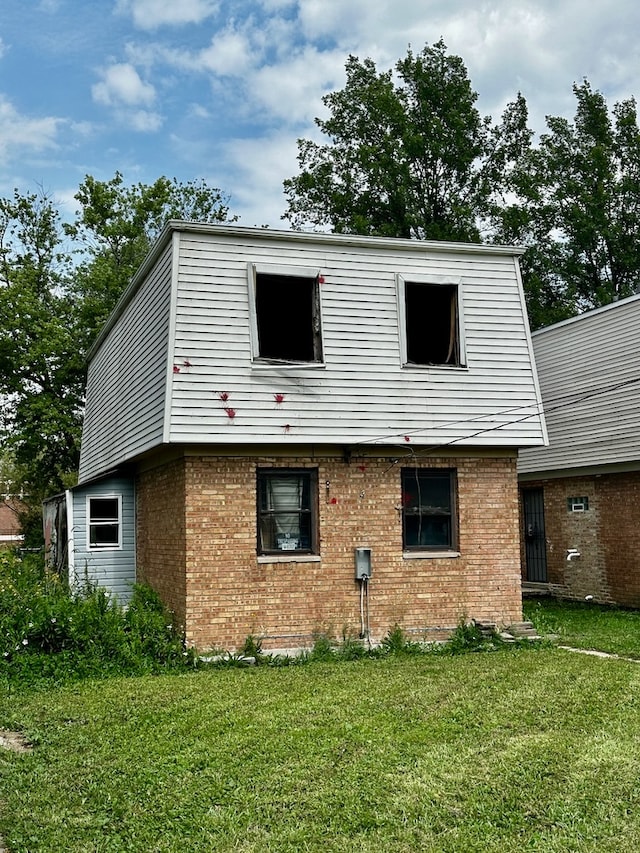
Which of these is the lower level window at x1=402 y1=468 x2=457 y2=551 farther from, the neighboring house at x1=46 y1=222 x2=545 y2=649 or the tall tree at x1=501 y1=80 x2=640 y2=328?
the tall tree at x1=501 y1=80 x2=640 y2=328

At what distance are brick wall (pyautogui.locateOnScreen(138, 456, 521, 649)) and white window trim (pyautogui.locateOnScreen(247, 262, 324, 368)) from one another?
1.34 m

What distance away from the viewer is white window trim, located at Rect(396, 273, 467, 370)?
13578 millimetres

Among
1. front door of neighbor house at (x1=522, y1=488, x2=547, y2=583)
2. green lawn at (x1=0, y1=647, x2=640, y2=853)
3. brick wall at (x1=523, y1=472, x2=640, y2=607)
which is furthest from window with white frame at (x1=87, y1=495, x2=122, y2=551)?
front door of neighbor house at (x1=522, y1=488, x2=547, y2=583)

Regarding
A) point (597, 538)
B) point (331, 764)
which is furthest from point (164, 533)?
point (597, 538)

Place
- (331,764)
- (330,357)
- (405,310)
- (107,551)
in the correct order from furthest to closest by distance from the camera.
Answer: (107,551), (405,310), (330,357), (331,764)

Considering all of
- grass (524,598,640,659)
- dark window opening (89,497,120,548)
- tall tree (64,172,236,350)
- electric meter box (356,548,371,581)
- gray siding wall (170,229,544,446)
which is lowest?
grass (524,598,640,659)

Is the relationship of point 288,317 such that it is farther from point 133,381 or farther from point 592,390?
→ point 592,390

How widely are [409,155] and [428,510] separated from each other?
78.2 ft

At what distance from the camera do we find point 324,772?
7.05 meters

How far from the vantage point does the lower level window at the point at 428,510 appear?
13.5 meters

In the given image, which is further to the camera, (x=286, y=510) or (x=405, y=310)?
(x=405, y=310)

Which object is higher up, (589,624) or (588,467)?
(588,467)

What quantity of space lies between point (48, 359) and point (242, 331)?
17986mm

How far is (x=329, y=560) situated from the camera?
42.5 feet
